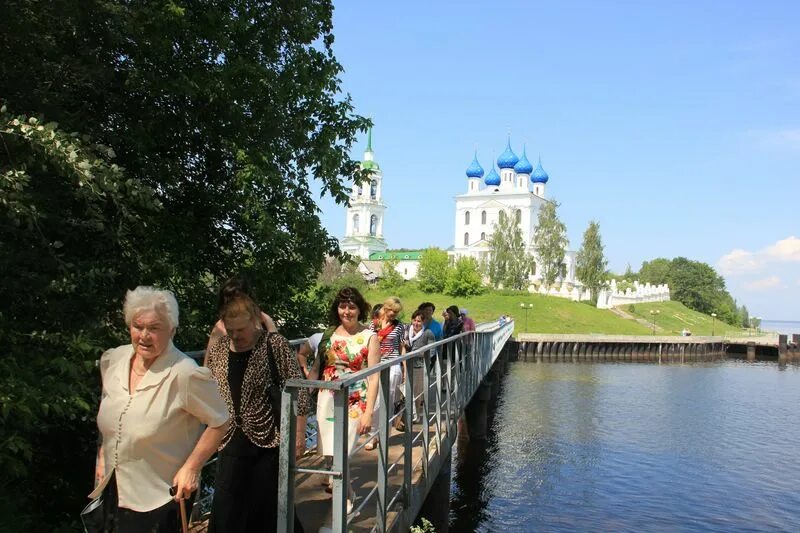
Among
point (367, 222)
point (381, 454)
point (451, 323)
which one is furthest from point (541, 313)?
point (381, 454)

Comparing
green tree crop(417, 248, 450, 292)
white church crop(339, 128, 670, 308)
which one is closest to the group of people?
green tree crop(417, 248, 450, 292)

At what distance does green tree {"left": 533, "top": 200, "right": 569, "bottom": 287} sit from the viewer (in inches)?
3467

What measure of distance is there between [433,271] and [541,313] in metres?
17.4

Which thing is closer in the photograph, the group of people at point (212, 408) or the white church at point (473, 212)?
the group of people at point (212, 408)

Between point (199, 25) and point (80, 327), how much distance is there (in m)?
3.82

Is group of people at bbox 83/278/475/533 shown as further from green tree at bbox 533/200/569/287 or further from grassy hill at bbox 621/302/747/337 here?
green tree at bbox 533/200/569/287

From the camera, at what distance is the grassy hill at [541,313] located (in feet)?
233

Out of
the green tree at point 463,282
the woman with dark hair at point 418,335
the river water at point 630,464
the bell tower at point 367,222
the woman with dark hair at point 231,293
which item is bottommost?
the river water at point 630,464

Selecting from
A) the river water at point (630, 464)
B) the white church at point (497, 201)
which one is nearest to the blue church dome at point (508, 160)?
the white church at point (497, 201)

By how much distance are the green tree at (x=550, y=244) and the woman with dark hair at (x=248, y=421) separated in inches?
3382

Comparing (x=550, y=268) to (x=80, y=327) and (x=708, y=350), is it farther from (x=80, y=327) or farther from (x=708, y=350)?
(x=80, y=327)

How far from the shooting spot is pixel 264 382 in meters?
4.08

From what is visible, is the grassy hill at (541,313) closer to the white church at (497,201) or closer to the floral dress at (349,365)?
the white church at (497,201)

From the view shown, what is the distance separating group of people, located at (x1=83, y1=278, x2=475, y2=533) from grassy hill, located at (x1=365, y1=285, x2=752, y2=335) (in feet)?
193
